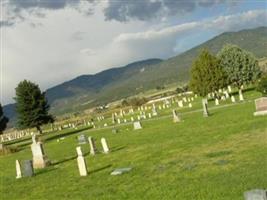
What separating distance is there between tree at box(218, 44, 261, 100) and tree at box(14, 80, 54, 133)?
31.5 meters

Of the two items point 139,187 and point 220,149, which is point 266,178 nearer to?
point 139,187

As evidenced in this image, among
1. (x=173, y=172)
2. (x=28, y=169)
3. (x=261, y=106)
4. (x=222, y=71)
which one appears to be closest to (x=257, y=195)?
(x=173, y=172)

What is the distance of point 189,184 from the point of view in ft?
58.3

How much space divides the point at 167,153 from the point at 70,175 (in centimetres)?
505

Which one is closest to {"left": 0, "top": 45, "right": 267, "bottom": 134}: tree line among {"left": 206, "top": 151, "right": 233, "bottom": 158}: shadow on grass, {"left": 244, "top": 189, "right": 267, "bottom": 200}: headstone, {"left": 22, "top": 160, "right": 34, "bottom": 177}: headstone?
{"left": 22, "top": 160, "right": 34, "bottom": 177}: headstone

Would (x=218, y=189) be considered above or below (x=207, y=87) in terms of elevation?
below

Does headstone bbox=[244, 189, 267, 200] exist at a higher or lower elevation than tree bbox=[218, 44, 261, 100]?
lower

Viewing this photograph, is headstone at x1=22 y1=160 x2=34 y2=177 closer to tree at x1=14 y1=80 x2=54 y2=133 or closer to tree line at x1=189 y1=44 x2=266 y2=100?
tree line at x1=189 y1=44 x2=266 y2=100

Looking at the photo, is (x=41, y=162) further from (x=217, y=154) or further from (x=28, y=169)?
(x=217, y=154)

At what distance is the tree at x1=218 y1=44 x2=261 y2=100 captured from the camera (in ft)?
267

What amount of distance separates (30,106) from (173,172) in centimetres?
7028

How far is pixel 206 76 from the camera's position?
7562 centimetres

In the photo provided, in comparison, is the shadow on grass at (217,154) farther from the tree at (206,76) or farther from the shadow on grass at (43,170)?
the tree at (206,76)

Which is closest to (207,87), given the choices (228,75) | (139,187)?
(228,75)
